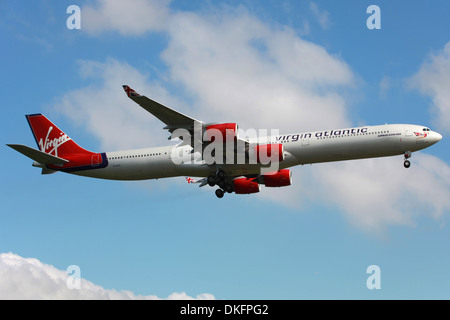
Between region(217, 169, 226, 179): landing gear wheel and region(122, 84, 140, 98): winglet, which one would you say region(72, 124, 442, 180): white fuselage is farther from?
region(122, 84, 140, 98): winglet

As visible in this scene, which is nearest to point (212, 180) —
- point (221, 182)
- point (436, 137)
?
point (221, 182)

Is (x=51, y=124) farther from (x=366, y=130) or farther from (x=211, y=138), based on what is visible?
(x=366, y=130)

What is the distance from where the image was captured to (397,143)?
149 ft

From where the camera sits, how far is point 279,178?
51438mm

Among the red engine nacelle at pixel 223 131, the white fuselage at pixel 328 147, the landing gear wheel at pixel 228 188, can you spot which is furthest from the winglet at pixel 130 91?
the landing gear wheel at pixel 228 188

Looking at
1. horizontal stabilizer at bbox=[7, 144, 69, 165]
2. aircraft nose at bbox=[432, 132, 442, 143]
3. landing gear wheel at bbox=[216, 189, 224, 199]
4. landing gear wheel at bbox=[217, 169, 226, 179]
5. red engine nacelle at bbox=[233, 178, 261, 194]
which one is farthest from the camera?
red engine nacelle at bbox=[233, 178, 261, 194]

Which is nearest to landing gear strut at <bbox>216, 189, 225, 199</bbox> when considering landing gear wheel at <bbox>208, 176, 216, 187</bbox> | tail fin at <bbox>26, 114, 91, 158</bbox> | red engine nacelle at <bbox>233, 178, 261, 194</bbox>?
landing gear wheel at <bbox>208, 176, 216, 187</bbox>

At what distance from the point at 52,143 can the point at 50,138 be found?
0.62 m

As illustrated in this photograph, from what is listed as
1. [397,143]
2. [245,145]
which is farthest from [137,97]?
[397,143]

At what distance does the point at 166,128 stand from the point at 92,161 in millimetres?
11537

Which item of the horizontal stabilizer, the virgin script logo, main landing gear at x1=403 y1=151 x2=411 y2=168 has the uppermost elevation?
the virgin script logo

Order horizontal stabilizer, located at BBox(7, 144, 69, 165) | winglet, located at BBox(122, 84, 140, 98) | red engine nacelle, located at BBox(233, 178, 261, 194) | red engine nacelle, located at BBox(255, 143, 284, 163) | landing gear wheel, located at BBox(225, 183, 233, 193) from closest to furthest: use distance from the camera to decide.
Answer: winglet, located at BBox(122, 84, 140, 98) < red engine nacelle, located at BBox(255, 143, 284, 163) < horizontal stabilizer, located at BBox(7, 144, 69, 165) < landing gear wheel, located at BBox(225, 183, 233, 193) < red engine nacelle, located at BBox(233, 178, 261, 194)

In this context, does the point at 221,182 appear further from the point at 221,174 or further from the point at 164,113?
the point at 164,113

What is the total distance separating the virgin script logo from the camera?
52.9 metres
